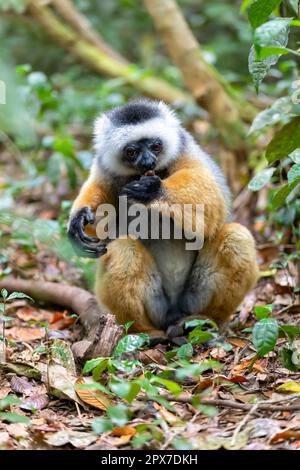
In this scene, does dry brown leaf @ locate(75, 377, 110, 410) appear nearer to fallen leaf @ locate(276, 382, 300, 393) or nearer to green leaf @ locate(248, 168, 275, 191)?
fallen leaf @ locate(276, 382, 300, 393)

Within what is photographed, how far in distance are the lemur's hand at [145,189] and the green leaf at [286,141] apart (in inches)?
56.4

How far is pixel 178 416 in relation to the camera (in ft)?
16.7

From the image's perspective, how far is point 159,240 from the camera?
7.53 metres

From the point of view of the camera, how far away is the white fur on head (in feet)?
23.8

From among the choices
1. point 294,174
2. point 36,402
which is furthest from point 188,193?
point 36,402

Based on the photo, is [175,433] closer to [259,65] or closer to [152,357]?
[152,357]

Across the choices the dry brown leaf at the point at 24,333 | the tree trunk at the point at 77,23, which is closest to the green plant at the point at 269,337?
the dry brown leaf at the point at 24,333

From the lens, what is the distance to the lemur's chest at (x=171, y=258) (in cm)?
752

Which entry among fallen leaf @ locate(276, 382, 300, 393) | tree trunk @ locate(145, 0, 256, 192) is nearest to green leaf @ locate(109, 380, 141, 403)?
fallen leaf @ locate(276, 382, 300, 393)

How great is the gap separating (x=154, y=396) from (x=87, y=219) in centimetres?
277

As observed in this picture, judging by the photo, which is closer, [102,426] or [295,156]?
[102,426]

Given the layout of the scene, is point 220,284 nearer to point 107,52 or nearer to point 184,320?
point 184,320

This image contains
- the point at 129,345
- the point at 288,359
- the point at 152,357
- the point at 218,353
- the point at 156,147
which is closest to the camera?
the point at 129,345
